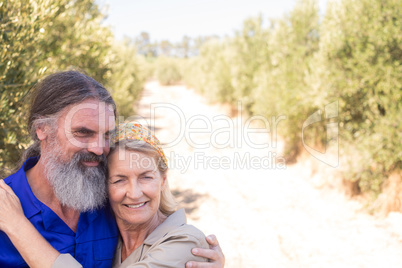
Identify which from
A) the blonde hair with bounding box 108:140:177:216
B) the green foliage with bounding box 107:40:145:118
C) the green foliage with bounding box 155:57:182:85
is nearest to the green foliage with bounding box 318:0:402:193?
the green foliage with bounding box 107:40:145:118

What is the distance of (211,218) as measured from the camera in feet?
23.0

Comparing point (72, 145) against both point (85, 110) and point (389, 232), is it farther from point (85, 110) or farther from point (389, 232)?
point (389, 232)

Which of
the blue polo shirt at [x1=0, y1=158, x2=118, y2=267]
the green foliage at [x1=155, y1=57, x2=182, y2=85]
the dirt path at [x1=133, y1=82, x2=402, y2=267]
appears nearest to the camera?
the blue polo shirt at [x1=0, y1=158, x2=118, y2=267]

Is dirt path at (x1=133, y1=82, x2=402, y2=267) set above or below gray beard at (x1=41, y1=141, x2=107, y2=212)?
below

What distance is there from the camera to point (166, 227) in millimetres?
2299

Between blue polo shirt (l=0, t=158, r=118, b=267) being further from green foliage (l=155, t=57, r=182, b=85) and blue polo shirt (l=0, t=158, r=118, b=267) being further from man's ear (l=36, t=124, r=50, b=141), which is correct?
green foliage (l=155, t=57, r=182, b=85)

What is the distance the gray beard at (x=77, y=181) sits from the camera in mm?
2256

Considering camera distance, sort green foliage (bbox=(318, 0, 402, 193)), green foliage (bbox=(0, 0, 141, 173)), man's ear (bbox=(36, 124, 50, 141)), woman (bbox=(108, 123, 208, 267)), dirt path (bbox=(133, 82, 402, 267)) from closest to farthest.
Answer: woman (bbox=(108, 123, 208, 267))
man's ear (bbox=(36, 124, 50, 141))
green foliage (bbox=(0, 0, 141, 173))
dirt path (bbox=(133, 82, 402, 267))
green foliage (bbox=(318, 0, 402, 193))

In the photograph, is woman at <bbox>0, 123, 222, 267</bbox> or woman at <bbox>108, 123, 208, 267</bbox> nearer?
woman at <bbox>0, 123, 222, 267</bbox>

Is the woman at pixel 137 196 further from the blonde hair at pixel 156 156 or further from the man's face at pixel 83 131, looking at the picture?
the man's face at pixel 83 131

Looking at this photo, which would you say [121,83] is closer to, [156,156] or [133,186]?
[156,156]

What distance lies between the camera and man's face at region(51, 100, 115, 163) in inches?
90.0

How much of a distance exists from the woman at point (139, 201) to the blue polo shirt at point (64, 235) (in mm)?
106

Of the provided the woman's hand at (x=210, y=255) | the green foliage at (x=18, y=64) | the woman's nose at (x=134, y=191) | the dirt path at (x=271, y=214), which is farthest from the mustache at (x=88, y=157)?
the dirt path at (x=271, y=214)
